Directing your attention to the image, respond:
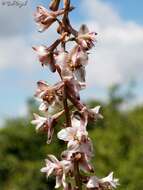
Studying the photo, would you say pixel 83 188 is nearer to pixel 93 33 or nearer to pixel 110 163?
pixel 93 33

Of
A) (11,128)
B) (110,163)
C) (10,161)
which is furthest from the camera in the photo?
(11,128)

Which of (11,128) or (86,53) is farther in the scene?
(11,128)

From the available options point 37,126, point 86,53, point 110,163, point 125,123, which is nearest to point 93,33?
point 86,53

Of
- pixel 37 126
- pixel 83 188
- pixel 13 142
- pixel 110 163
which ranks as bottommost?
pixel 83 188

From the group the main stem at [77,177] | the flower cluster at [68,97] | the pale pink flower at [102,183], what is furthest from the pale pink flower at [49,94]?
the pale pink flower at [102,183]

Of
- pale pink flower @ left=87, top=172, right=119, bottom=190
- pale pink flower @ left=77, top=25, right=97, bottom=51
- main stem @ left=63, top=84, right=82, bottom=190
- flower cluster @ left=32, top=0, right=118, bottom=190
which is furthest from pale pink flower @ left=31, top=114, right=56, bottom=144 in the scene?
pale pink flower @ left=77, top=25, right=97, bottom=51

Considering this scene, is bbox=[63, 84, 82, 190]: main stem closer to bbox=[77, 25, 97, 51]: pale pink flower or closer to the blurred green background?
bbox=[77, 25, 97, 51]: pale pink flower

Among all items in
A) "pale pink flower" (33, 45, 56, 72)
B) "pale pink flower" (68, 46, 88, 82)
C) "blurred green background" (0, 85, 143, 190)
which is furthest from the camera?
"blurred green background" (0, 85, 143, 190)

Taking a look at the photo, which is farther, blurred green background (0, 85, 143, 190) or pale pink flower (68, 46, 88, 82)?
blurred green background (0, 85, 143, 190)
